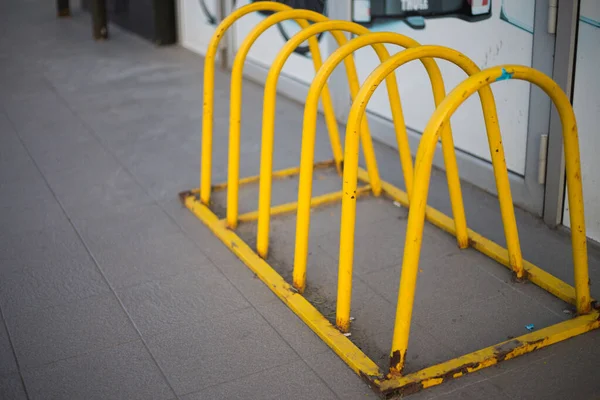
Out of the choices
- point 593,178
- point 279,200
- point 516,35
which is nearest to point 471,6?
point 516,35

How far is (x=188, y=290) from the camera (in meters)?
3.55

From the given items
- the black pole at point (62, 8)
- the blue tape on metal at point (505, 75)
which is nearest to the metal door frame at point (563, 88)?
the blue tape on metal at point (505, 75)

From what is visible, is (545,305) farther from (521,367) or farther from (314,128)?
(314,128)

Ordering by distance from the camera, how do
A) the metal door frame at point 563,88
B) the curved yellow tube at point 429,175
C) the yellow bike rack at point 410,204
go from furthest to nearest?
the metal door frame at point 563,88 < the yellow bike rack at point 410,204 < the curved yellow tube at point 429,175

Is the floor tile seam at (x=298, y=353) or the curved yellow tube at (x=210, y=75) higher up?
the curved yellow tube at (x=210, y=75)

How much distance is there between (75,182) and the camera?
4832mm

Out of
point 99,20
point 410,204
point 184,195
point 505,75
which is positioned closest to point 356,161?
point 410,204

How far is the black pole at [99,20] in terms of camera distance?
8531 mm

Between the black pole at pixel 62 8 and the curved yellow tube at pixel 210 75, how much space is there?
6.68m

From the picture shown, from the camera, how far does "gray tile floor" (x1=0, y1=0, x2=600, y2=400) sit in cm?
290

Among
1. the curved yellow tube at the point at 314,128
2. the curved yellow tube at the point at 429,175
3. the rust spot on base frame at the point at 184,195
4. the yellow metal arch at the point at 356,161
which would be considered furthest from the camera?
the rust spot on base frame at the point at 184,195

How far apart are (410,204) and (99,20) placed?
681cm

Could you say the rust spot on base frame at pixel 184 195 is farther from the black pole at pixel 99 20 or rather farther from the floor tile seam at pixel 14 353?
the black pole at pixel 99 20

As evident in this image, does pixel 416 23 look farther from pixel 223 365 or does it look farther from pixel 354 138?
pixel 223 365
